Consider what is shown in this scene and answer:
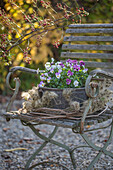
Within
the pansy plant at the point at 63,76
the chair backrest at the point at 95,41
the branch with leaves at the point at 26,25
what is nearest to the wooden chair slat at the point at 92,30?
the chair backrest at the point at 95,41

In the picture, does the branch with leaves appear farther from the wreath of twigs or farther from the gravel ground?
the gravel ground

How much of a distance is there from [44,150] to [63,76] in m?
1.04

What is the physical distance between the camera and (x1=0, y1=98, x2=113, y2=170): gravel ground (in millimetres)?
2219

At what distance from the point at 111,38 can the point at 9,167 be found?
1.44 metres

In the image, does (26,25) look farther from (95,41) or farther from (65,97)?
(65,97)

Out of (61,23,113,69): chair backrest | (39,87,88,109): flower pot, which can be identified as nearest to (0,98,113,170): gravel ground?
(39,87,88,109): flower pot

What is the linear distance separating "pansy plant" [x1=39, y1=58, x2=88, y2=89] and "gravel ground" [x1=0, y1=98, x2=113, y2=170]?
775 mm

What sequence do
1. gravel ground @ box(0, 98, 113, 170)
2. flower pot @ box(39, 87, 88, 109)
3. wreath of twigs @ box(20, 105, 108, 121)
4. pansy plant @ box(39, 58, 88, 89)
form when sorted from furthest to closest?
1. gravel ground @ box(0, 98, 113, 170)
2. pansy plant @ box(39, 58, 88, 89)
3. flower pot @ box(39, 87, 88, 109)
4. wreath of twigs @ box(20, 105, 108, 121)

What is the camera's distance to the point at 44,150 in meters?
2.58

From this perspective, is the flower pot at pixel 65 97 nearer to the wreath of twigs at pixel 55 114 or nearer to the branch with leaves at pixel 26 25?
the wreath of twigs at pixel 55 114

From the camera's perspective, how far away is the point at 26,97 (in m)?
1.83

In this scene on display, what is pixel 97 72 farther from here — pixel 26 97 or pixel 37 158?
pixel 37 158

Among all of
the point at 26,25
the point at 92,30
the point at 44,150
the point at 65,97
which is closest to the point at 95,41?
the point at 92,30

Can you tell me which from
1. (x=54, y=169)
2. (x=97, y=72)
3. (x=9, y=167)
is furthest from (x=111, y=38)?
(x=9, y=167)
